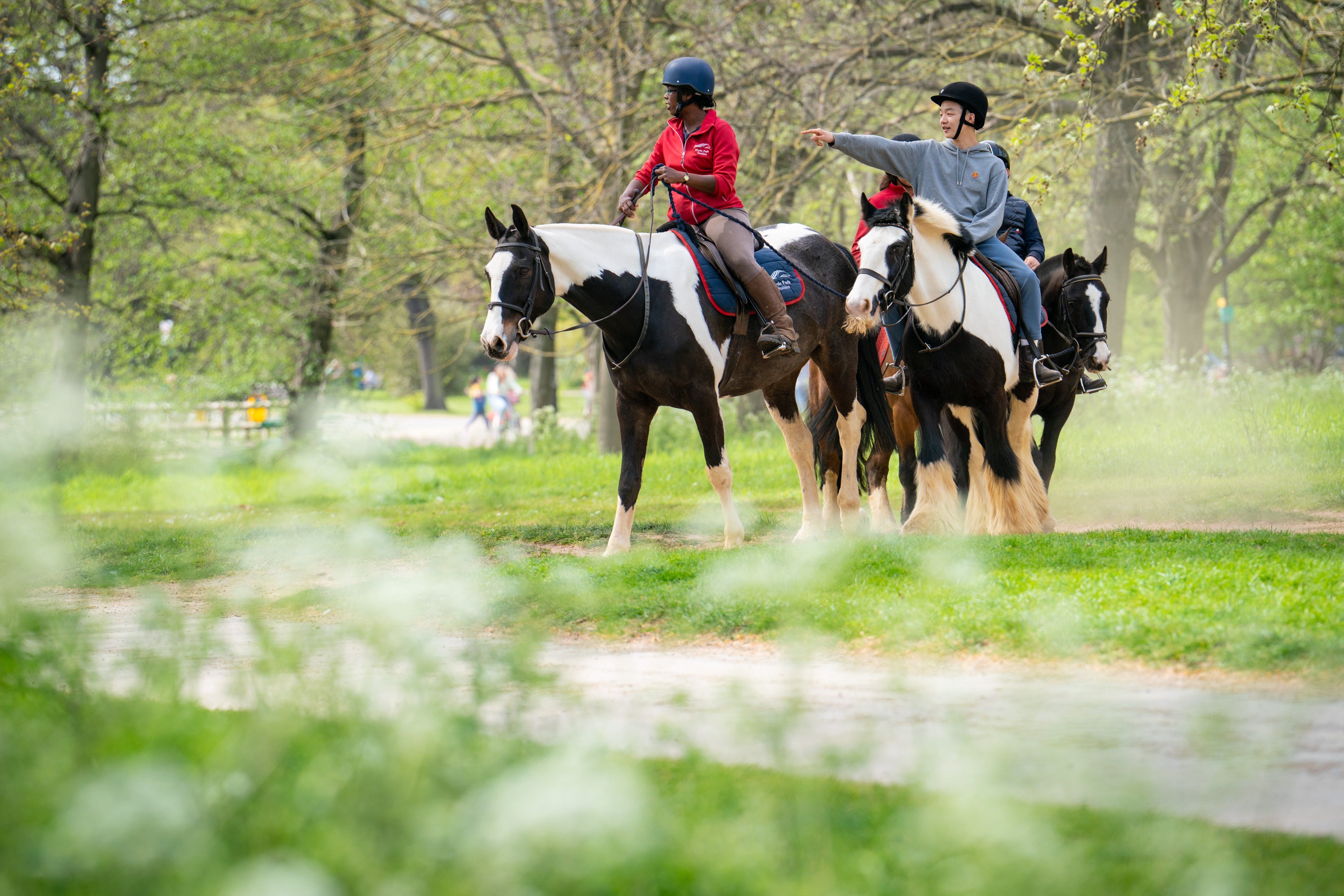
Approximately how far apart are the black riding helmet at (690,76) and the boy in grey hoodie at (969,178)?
1006 millimetres

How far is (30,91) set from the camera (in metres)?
15.3

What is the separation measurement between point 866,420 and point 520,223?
11.0ft

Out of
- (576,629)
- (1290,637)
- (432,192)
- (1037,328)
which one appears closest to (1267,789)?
(1290,637)

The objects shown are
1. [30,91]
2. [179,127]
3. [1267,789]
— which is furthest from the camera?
[179,127]

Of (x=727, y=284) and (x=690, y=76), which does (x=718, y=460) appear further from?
(x=690, y=76)

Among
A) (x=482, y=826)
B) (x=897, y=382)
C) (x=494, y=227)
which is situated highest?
(x=494, y=227)

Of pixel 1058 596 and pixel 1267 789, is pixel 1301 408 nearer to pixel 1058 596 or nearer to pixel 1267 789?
pixel 1058 596

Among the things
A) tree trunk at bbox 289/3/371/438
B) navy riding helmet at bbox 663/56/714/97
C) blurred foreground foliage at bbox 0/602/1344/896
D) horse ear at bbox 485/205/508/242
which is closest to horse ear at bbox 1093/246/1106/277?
navy riding helmet at bbox 663/56/714/97

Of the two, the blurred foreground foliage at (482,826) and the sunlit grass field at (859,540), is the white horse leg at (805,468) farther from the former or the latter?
the blurred foreground foliage at (482,826)

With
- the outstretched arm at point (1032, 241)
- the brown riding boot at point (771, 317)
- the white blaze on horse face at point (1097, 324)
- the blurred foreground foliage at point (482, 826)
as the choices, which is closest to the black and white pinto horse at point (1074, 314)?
the white blaze on horse face at point (1097, 324)

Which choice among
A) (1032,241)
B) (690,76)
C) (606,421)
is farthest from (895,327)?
(606,421)

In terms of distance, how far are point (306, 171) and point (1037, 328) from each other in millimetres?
15610

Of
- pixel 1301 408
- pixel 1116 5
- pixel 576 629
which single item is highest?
pixel 1116 5

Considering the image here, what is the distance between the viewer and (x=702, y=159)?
328 inches
